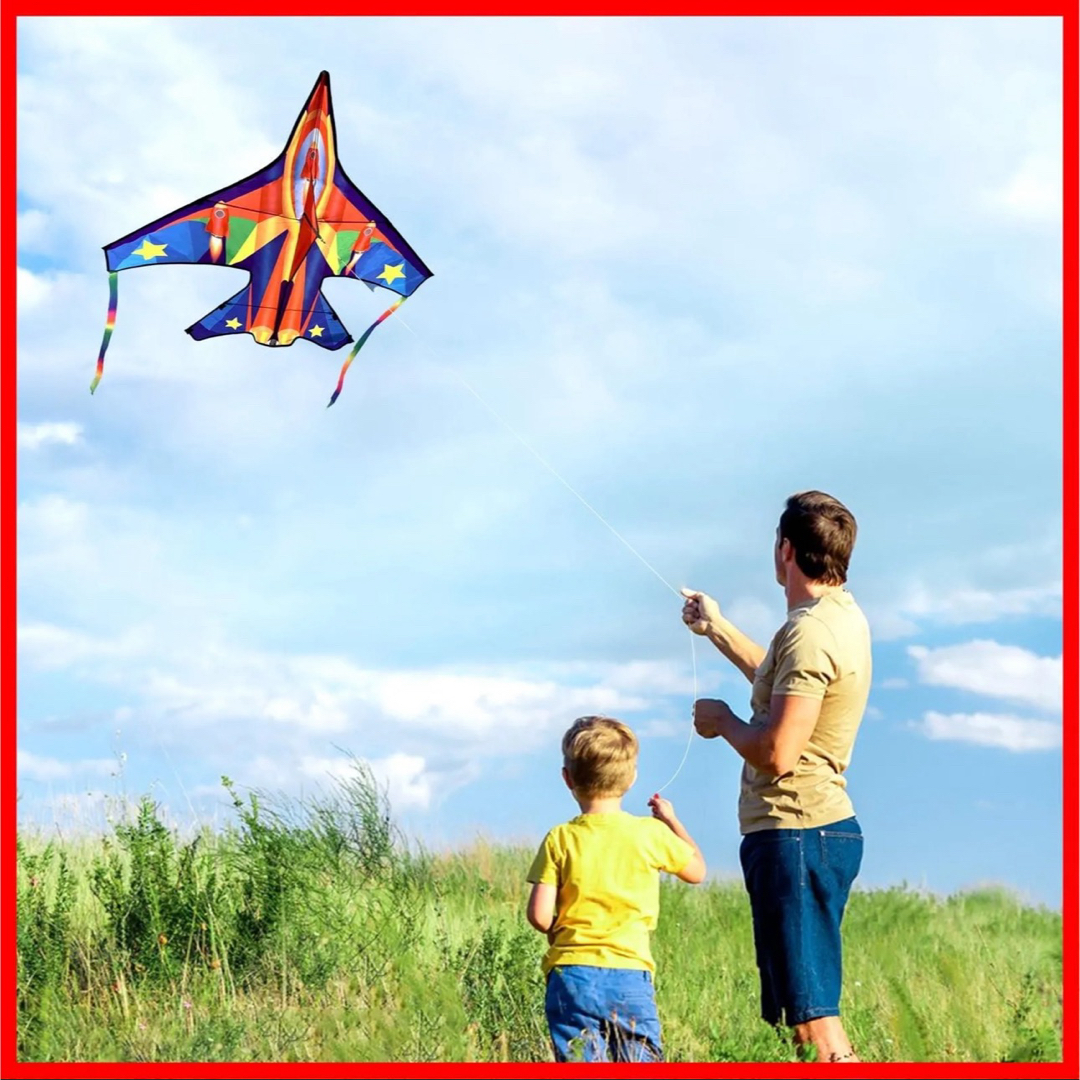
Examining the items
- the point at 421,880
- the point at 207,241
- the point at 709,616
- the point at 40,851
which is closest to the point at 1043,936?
the point at 421,880

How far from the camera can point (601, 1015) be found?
394 centimetres

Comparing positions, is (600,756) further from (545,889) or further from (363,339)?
(363,339)

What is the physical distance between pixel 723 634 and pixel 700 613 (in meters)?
0.13

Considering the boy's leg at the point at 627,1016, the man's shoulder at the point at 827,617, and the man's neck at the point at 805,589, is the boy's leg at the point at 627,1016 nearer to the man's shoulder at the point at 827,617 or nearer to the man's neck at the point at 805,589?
the man's shoulder at the point at 827,617

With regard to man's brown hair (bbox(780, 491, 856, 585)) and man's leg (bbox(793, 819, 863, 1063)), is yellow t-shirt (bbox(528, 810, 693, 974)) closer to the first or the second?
man's leg (bbox(793, 819, 863, 1063))

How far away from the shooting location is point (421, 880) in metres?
9.07

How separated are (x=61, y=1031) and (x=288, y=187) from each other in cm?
412

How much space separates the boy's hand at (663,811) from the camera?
425 cm

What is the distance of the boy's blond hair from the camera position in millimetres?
4090

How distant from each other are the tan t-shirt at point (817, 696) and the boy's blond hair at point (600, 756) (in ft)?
1.39

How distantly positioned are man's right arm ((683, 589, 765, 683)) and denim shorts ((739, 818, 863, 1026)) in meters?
0.79

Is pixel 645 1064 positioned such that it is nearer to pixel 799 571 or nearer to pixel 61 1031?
pixel 799 571

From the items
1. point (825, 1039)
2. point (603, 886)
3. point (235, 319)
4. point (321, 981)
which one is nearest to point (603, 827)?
point (603, 886)

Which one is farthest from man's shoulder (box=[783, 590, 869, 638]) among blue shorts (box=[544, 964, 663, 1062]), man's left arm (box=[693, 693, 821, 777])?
blue shorts (box=[544, 964, 663, 1062])
